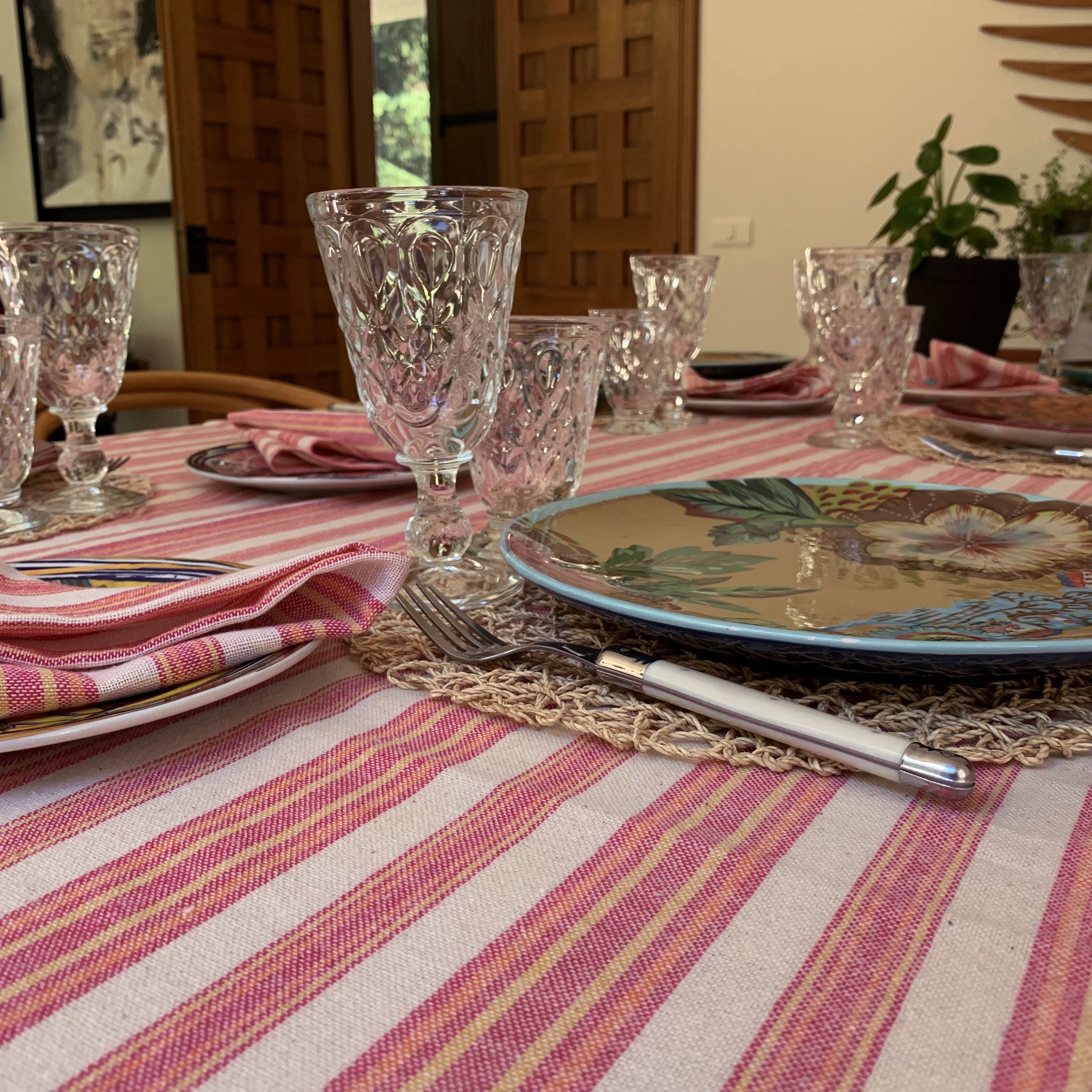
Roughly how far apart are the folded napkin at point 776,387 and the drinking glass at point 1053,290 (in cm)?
A: 38

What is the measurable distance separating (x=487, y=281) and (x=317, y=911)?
1.07 ft

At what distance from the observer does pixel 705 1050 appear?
236 mm

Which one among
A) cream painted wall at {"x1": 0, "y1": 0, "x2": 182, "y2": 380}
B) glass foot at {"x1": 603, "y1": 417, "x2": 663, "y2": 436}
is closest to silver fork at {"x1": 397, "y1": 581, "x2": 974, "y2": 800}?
glass foot at {"x1": 603, "y1": 417, "x2": 663, "y2": 436}

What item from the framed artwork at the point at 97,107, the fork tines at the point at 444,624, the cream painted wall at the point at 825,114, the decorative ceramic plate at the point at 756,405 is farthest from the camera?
the framed artwork at the point at 97,107

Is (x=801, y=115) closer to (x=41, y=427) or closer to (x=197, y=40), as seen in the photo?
(x=197, y=40)

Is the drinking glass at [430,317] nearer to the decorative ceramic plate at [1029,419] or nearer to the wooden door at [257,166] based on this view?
the decorative ceramic plate at [1029,419]

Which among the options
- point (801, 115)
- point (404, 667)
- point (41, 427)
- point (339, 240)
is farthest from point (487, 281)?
point (801, 115)

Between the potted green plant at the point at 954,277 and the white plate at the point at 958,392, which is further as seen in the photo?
the potted green plant at the point at 954,277

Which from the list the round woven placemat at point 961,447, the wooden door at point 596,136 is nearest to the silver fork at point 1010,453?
the round woven placemat at point 961,447

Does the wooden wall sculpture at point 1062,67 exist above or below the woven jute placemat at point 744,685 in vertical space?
above

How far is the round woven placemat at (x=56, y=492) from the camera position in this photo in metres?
0.71

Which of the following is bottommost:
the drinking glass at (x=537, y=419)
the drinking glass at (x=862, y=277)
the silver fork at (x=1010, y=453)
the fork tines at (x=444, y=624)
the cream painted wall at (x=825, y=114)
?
the silver fork at (x=1010, y=453)

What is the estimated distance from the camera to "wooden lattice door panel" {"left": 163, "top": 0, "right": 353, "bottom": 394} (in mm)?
3668

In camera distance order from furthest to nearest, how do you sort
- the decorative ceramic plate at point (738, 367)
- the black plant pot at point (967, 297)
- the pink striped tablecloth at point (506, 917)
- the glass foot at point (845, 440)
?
the black plant pot at point (967, 297) → the decorative ceramic plate at point (738, 367) → the glass foot at point (845, 440) → the pink striped tablecloth at point (506, 917)
